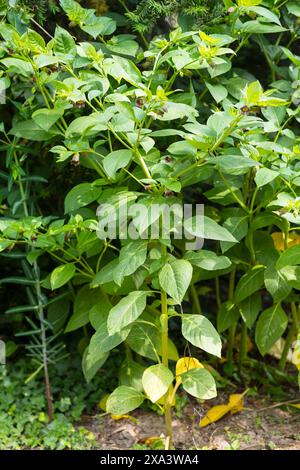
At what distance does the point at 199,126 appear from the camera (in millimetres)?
2021

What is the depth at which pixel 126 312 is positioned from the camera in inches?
81.7

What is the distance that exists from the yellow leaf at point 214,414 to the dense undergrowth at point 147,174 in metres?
0.19

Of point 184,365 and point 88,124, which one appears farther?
point 184,365

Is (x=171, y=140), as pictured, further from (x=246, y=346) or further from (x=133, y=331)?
(x=246, y=346)

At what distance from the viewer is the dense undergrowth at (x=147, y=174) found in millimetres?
2053

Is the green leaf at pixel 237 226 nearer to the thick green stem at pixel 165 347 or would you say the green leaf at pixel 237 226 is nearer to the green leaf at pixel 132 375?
the thick green stem at pixel 165 347

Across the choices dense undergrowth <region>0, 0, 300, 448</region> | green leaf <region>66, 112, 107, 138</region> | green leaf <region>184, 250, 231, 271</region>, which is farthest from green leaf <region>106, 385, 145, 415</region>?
green leaf <region>66, 112, 107, 138</region>

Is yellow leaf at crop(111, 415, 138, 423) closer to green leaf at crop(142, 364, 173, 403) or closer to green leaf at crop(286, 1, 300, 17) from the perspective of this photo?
green leaf at crop(142, 364, 173, 403)

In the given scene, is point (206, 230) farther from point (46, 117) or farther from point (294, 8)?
point (294, 8)

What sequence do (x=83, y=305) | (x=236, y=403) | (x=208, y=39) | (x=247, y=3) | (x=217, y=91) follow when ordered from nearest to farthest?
(x=208, y=39), (x=247, y=3), (x=217, y=91), (x=83, y=305), (x=236, y=403)

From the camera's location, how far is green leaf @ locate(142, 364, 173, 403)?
2.07m

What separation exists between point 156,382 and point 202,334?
216 mm

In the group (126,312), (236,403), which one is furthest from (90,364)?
(236,403)

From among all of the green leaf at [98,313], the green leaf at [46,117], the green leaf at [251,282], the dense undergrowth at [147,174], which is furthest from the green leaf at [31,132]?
the green leaf at [251,282]
